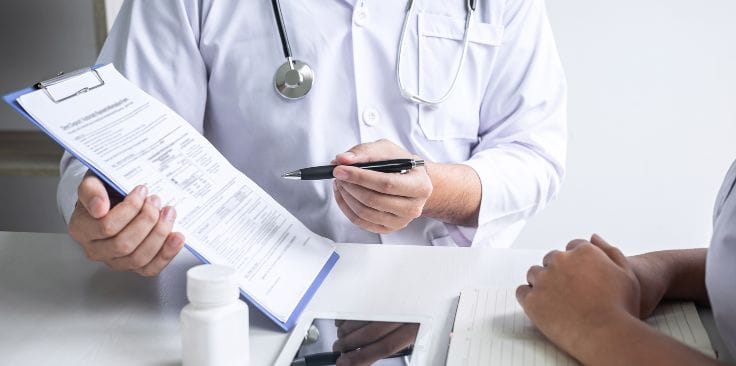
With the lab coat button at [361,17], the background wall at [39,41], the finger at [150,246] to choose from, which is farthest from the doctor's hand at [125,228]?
the background wall at [39,41]

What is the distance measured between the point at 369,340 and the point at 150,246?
0.25m

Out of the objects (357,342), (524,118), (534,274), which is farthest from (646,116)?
(357,342)

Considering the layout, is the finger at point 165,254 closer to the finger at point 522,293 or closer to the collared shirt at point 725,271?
the finger at point 522,293

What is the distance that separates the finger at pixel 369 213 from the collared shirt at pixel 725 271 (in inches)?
15.9

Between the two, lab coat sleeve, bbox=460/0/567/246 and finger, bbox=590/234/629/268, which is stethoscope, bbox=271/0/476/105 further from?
finger, bbox=590/234/629/268

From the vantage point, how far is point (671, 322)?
Result: 83 cm

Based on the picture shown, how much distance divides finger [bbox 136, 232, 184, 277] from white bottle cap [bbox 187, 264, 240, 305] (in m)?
0.13

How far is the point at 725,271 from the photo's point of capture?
0.69m

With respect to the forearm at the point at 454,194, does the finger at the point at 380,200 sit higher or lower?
higher

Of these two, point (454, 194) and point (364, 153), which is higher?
point (364, 153)

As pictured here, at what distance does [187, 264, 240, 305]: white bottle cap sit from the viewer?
694 millimetres

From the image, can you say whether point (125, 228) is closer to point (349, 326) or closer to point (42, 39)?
point (349, 326)

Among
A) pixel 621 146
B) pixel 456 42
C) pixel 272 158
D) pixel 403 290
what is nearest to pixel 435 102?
pixel 456 42

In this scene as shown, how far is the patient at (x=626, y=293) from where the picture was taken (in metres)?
0.69
